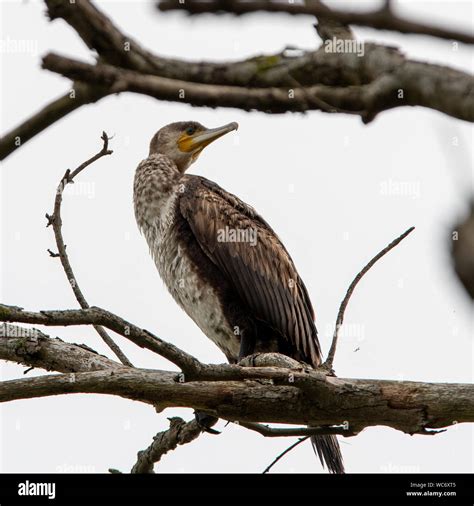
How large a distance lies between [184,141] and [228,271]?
2.08 metres

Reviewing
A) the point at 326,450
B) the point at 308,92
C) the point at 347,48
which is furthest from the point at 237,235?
the point at 308,92

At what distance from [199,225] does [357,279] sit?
221 cm

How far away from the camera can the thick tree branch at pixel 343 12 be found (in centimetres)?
145

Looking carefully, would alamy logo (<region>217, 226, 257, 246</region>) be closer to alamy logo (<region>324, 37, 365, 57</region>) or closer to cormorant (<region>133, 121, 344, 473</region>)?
cormorant (<region>133, 121, 344, 473</region>)

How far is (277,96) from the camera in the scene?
1.77m

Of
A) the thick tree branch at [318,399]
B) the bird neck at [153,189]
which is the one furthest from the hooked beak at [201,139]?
the thick tree branch at [318,399]

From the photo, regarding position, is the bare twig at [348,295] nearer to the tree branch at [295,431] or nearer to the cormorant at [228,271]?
the tree branch at [295,431]

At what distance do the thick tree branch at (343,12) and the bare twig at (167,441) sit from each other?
3935 millimetres

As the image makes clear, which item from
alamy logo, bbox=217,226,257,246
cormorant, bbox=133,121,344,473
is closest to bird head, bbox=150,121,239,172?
cormorant, bbox=133,121,344,473

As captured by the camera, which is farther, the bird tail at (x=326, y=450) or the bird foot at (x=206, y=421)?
the bird tail at (x=326, y=450)

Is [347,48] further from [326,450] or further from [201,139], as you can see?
[201,139]

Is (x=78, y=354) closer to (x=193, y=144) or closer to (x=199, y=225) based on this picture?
(x=199, y=225)

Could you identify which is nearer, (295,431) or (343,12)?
(343,12)

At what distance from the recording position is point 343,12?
151cm
